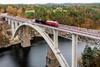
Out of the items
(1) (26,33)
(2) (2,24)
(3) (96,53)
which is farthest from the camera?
(2) (2,24)

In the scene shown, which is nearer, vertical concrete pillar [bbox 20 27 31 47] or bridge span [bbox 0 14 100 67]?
bridge span [bbox 0 14 100 67]

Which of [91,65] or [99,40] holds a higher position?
[99,40]

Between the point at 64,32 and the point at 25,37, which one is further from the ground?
the point at 64,32

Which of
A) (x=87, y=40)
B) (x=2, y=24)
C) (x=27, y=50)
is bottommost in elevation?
(x=27, y=50)

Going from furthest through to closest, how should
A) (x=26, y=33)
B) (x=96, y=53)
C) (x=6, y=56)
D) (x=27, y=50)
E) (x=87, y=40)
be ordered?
(x=26, y=33)
(x=27, y=50)
(x=6, y=56)
(x=96, y=53)
(x=87, y=40)

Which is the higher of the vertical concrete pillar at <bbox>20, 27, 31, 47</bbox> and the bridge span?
the bridge span

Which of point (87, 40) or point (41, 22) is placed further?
point (41, 22)

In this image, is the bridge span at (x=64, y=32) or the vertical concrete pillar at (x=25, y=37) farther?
the vertical concrete pillar at (x=25, y=37)

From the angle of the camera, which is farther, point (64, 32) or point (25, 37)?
point (25, 37)

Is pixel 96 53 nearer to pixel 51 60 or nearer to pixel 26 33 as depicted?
pixel 51 60

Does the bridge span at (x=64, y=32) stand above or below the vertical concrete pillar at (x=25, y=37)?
above

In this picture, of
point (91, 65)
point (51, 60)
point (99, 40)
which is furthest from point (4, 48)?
point (99, 40)
